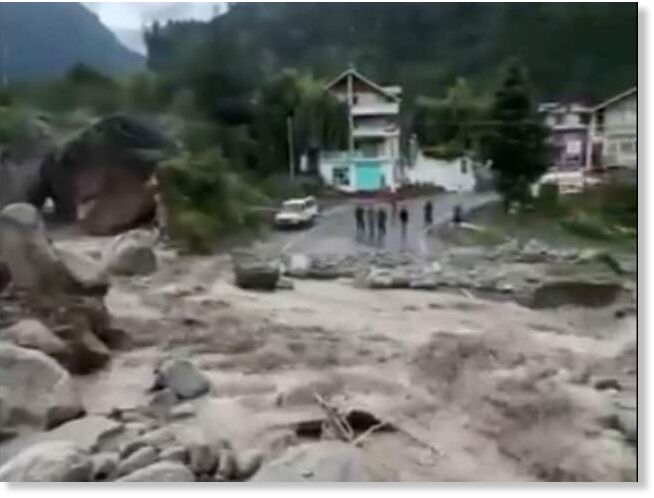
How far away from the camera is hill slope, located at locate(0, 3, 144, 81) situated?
1915 millimetres

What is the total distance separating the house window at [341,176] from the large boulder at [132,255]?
333 millimetres

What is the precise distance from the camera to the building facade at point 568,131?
1897 millimetres

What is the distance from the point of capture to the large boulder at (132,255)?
195 cm

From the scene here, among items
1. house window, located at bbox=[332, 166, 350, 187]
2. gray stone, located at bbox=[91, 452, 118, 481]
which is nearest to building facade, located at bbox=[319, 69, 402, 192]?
house window, located at bbox=[332, 166, 350, 187]

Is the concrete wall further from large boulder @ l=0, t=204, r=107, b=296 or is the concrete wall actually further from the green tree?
large boulder @ l=0, t=204, r=107, b=296

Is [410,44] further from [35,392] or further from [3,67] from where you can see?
[35,392]

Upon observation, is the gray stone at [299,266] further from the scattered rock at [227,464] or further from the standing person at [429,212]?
A: the scattered rock at [227,464]

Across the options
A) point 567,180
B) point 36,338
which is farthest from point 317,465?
point 567,180

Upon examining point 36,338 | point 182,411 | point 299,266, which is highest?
point 299,266

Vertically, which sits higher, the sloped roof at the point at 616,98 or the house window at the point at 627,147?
the sloped roof at the point at 616,98

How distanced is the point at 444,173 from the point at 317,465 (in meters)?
0.54

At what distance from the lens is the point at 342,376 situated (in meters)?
1.93

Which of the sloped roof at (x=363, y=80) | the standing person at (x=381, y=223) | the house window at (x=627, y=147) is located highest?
the sloped roof at (x=363, y=80)

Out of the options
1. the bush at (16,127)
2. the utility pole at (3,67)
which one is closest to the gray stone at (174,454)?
the bush at (16,127)
